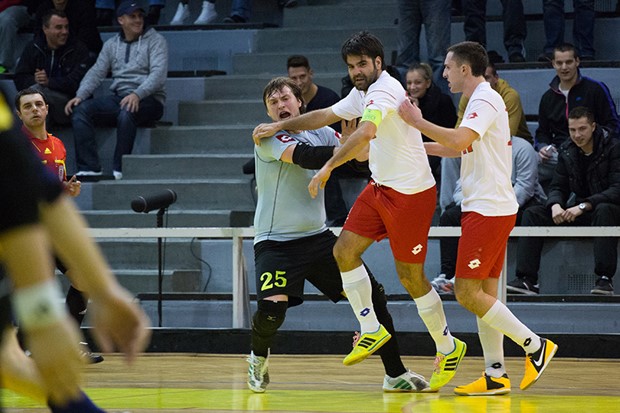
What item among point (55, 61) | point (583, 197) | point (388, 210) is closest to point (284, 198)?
point (388, 210)

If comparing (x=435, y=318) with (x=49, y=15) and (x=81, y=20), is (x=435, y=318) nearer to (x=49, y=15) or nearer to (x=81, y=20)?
(x=49, y=15)

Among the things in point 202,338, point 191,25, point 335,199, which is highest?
point 191,25

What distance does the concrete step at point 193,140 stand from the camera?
10.9m

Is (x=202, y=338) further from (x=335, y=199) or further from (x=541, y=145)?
(x=541, y=145)

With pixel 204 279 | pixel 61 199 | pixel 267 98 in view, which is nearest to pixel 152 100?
pixel 204 279

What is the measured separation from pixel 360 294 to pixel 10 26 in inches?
305

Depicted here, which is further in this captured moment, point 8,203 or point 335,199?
point 335,199

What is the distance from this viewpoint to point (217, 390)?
19.2ft

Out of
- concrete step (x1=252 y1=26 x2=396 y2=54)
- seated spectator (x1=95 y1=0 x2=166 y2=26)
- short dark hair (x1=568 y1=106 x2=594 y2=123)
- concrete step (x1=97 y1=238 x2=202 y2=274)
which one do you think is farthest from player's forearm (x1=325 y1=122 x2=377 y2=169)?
seated spectator (x1=95 y1=0 x2=166 y2=26)

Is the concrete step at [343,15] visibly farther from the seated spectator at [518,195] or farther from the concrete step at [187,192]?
the seated spectator at [518,195]

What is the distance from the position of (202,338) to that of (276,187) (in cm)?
257

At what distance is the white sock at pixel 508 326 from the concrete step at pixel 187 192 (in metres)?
4.61

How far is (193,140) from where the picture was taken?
11.0 m

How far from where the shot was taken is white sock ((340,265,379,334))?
563 cm
